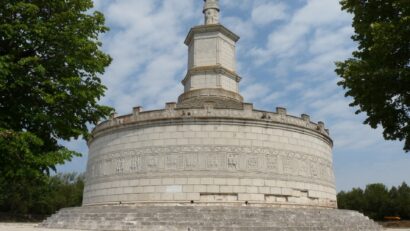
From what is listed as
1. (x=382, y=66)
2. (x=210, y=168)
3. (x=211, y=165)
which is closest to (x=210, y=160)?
(x=211, y=165)

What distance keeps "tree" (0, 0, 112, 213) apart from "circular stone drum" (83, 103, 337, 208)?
11996 mm

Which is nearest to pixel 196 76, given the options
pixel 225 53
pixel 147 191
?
pixel 225 53

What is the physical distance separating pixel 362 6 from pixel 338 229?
12025 mm

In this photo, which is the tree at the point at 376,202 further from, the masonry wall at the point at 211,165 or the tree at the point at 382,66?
the tree at the point at 382,66

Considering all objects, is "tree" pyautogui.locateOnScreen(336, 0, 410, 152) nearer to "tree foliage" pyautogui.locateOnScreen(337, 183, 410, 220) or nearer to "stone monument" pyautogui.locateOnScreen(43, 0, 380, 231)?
"stone monument" pyautogui.locateOnScreen(43, 0, 380, 231)

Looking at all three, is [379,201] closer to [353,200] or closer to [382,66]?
[353,200]

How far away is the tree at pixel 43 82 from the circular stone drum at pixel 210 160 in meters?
12.0

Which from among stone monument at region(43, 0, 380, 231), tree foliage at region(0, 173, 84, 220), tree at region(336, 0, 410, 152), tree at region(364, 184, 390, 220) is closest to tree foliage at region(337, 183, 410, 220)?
tree at region(364, 184, 390, 220)

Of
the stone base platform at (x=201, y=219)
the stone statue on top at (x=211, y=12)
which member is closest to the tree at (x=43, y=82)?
the stone base platform at (x=201, y=219)

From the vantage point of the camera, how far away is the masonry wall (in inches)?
928

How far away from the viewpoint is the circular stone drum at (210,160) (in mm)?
23609

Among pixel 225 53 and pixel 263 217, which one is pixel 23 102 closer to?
A: pixel 263 217

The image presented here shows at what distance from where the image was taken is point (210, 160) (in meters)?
24.0

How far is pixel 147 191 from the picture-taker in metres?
24.0
